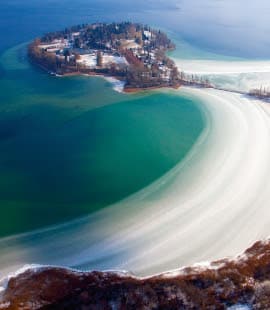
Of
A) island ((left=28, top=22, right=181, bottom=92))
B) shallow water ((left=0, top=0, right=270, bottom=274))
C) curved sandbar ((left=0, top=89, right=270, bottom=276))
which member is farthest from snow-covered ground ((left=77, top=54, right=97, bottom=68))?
curved sandbar ((left=0, top=89, right=270, bottom=276))

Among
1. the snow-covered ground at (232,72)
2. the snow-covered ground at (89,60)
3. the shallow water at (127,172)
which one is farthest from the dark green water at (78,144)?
the snow-covered ground at (232,72)

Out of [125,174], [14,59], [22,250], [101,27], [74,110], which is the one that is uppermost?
[101,27]

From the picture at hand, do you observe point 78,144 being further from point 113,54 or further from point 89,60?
point 113,54

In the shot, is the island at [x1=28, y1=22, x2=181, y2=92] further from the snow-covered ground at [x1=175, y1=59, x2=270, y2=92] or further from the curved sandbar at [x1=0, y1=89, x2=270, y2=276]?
the curved sandbar at [x1=0, y1=89, x2=270, y2=276]

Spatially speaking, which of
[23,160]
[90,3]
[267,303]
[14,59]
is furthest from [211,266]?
[90,3]

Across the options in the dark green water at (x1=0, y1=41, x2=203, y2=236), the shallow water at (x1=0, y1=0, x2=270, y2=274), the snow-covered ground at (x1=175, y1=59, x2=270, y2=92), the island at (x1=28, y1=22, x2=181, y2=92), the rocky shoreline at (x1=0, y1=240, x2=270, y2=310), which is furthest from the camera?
the island at (x1=28, y1=22, x2=181, y2=92)

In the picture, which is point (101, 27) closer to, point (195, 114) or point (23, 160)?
point (195, 114)

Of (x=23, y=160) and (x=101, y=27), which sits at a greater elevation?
(x=101, y=27)
